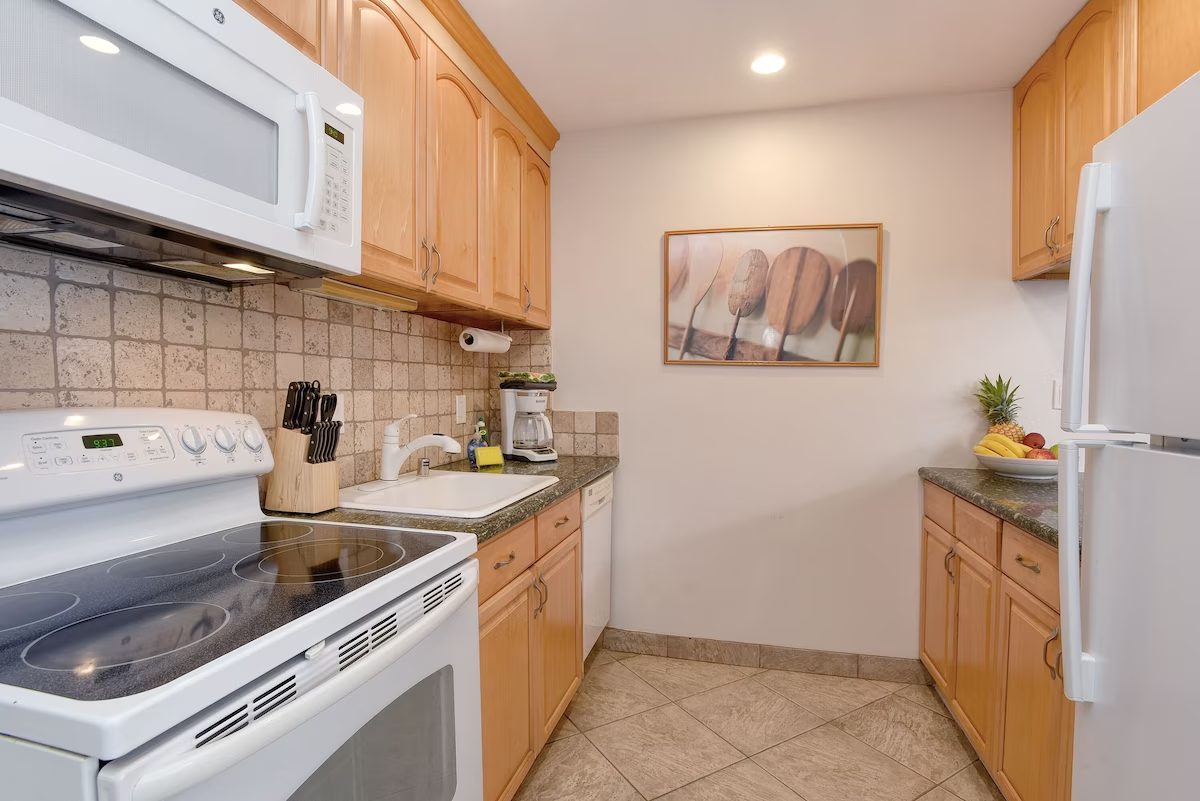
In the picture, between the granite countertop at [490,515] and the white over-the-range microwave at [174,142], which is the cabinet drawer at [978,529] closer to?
the granite countertop at [490,515]

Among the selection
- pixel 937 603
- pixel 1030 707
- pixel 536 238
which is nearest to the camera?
pixel 1030 707

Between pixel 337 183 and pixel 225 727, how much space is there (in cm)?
96

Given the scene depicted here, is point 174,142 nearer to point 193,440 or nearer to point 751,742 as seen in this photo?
point 193,440

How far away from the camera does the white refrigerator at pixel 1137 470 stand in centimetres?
72

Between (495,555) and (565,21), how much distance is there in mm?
1705

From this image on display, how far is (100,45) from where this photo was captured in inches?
30.1

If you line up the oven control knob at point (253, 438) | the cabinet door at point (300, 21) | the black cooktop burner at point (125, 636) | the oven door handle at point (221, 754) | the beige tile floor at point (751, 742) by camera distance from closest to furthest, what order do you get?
the oven door handle at point (221, 754) < the black cooktop burner at point (125, 636) < the cabinet door at point (300, 21) < the oven control knob at point (253, 438) < the beige tile floor at point (751, 742)

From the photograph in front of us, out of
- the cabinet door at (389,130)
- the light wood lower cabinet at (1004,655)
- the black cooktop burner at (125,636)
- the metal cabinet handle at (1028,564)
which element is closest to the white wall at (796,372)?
the light wood lower cabinet at (1004,655)

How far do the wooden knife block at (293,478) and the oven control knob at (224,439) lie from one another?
16 centimetres

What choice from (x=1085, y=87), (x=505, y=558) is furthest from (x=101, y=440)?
(x=1085, y=87)

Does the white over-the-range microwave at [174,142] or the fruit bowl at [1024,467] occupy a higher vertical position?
the white over-the-range microwave at [174,142]

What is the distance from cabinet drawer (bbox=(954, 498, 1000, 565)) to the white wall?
428mm

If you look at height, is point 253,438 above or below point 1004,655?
above

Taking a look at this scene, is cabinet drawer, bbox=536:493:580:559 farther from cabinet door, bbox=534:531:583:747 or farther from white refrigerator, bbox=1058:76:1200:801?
white refrigerator, bbox=1058:76:1200:801
